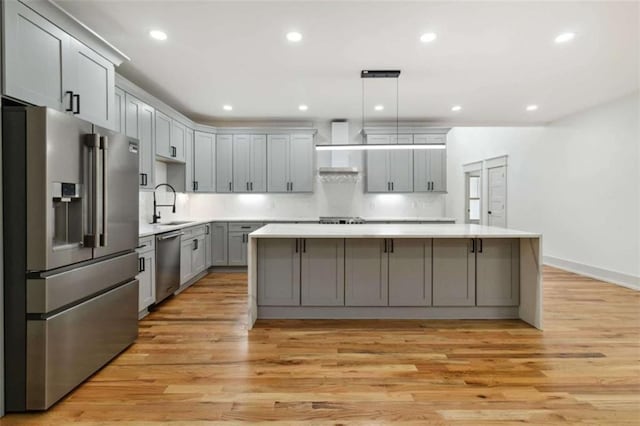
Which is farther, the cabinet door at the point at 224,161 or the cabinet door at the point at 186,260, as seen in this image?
the cabinet door at the point at 224,161

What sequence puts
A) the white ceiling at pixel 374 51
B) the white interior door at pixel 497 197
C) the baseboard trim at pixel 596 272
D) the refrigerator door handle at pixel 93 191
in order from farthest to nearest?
the white interior door at pixel 497 197 < the baseboard trim at pixel 596 272 < the white ceiling at pixel 374 51 < the refrigerator door handle at pixel 93 191

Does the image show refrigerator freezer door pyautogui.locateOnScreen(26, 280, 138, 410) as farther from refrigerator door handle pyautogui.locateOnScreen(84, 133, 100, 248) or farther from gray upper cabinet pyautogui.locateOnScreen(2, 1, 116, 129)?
gray upper cabinet pyautogui.locateOnScreen(2, 1, 116, 129)

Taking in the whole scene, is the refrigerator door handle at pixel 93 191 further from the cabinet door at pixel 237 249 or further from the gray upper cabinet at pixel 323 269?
the cabinet door at pixel 237 249

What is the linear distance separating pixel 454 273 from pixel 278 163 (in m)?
3.73

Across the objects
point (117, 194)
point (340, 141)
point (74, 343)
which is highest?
point (340, 141)

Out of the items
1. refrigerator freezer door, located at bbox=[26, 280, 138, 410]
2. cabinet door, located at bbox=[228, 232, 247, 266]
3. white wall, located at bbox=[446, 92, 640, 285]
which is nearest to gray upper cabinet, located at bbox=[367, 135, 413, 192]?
cabinet door, located at bbox=[228, 232, 247, 266]

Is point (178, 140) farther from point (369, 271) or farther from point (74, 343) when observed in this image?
point (74, 343)

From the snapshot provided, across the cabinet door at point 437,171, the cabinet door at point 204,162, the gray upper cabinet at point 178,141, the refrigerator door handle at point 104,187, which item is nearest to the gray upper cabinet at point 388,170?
the cabinet door at point 437,171

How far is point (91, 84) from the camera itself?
270cm

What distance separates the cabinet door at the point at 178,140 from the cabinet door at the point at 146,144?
64 cm

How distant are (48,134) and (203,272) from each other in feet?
12.9

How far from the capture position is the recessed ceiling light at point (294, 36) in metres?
3.13

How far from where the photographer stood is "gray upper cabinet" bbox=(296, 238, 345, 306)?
3508 mm

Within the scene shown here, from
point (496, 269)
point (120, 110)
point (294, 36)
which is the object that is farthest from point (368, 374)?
point (120, 110)
